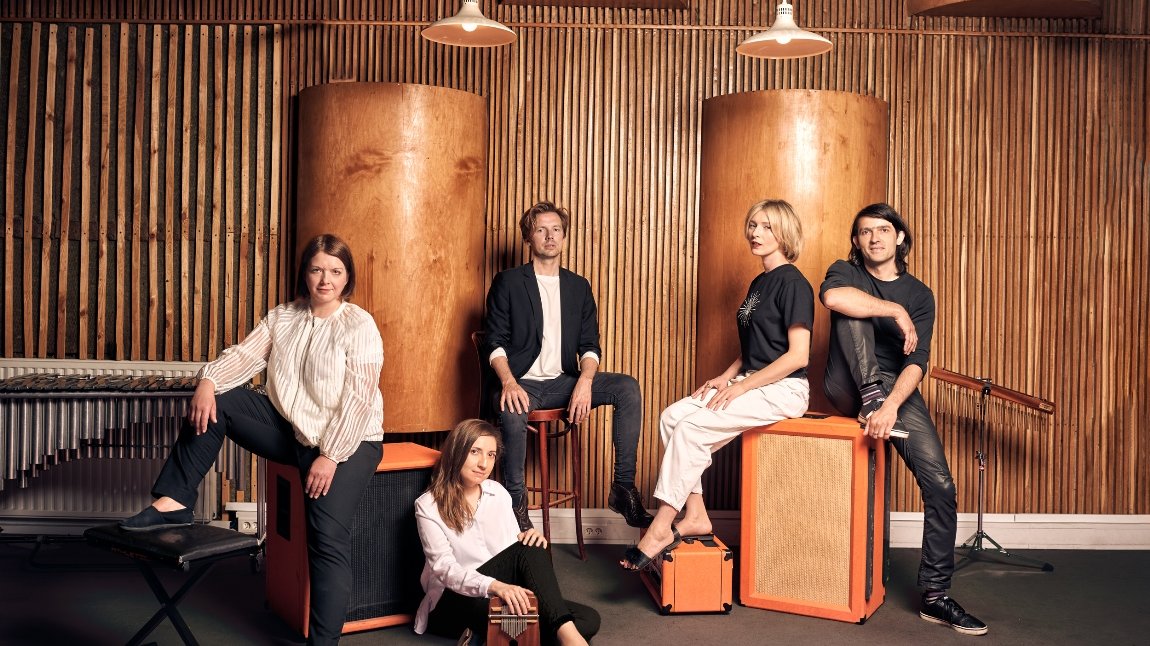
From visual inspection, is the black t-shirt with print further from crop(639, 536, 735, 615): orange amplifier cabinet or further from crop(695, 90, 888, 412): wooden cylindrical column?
crop(639, 536, 735, 615): orange amplifier cabinet

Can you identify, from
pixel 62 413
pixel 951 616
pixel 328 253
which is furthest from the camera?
pixel 62 413

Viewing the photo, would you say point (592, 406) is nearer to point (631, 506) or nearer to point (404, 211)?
point (631, 506)

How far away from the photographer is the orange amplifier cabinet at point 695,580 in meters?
4.28

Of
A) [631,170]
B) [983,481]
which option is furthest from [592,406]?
[983,481]

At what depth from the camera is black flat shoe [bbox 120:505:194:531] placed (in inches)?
136

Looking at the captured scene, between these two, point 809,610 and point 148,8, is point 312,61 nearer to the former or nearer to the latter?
point 148,8

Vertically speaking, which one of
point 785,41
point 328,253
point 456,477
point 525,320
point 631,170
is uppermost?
point 785,41

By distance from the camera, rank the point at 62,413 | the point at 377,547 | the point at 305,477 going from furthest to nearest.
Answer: the point at 62,413, the point at 377,547, the point at 305,477

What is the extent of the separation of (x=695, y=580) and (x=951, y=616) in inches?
43.2

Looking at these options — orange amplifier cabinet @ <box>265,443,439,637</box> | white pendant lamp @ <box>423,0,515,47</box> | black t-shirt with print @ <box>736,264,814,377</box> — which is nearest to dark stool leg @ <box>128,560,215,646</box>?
orange amplifier cabinet @ <box>265,443,439,637</box>

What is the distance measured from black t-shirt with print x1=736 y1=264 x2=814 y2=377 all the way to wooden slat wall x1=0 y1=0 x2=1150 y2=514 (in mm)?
1222

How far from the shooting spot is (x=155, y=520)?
3518mm

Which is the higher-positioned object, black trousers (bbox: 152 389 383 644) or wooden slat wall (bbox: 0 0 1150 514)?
wooden slat wall (bbox: 0 0 1150 514)

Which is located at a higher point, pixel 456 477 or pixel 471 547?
pixel 456 477
